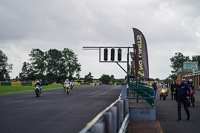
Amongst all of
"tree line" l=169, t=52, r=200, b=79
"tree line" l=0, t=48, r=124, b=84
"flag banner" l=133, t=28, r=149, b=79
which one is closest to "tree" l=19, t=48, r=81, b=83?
"tree line" l=0, t=48, r=124, b=84

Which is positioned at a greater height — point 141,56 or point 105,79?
point 105,79

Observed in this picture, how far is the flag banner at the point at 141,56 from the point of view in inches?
655

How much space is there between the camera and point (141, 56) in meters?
17.0

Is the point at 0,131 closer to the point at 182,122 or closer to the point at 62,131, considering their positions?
the point at 62,131

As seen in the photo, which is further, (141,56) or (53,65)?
(53,65)

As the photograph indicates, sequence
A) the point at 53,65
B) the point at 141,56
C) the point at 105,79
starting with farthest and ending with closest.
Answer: the point at 105,79 → the point at 53,65 → the point at 141,56

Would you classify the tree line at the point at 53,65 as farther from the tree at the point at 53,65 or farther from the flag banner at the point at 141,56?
the flag banner at the point at 141,56

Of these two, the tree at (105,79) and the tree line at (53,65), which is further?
the tree at (105,79)

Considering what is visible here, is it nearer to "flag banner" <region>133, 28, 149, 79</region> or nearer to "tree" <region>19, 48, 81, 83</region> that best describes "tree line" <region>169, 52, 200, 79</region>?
"tree" <region>19, 48, 81, 83</region>

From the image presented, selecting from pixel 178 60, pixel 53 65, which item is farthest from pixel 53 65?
pixel 178 60

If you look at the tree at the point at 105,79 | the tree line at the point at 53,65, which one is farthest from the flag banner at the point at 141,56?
the tree at the point at 105,79

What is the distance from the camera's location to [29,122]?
989 cm

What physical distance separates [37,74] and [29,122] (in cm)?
10038

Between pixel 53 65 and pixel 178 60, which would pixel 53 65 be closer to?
pixel 53 65
